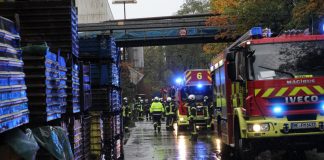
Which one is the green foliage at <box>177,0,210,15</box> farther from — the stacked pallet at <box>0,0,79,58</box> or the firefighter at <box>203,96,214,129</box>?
the stacked pallet at <box>0,0,79,58</box>

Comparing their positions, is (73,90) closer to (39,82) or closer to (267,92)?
(39,82)

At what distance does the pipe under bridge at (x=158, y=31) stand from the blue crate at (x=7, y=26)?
2963 centimetres

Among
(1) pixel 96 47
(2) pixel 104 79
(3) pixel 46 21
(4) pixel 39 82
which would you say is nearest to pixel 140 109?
(1) pixel 96 47

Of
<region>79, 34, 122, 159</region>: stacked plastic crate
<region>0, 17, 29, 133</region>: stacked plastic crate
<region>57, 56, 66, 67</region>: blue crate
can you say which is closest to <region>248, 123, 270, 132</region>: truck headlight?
<region>79, 34, 122, 159</region>: stacked plastic crate

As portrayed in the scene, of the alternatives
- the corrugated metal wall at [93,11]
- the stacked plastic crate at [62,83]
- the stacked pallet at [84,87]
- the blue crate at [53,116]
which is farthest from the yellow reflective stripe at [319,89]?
the corrugated metal wall at [93,11]

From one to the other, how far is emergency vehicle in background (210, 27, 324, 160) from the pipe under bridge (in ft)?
80.1

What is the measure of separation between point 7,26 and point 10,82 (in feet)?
1.89

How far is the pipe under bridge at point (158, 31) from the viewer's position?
116 feet

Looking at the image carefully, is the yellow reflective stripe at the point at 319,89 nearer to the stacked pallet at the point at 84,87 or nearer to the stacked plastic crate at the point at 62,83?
the stacked pallet at the point at 84,87

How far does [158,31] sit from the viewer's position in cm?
3588

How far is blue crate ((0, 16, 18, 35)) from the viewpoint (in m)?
4.98

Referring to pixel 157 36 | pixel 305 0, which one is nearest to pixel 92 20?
pixel 157 36

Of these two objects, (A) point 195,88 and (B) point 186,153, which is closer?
(B) point 186,153

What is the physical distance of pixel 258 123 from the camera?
9.88 m
